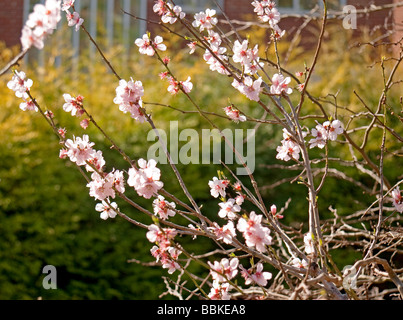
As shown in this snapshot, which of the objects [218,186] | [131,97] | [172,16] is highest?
[172,16]

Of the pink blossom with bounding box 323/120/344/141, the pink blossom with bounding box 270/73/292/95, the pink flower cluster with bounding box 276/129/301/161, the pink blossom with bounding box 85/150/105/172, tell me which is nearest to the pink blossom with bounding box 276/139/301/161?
the pink flower cluster with bounding box 276/129/301/161

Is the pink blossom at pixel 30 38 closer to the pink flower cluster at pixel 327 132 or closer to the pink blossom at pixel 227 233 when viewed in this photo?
the pink blossom at pixel 227 233

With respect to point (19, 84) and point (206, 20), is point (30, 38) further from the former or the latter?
point (206, 20)

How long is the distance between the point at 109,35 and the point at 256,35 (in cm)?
305

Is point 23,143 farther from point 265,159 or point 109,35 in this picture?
point 109,35

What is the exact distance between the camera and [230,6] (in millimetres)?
9445

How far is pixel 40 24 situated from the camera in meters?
1.55

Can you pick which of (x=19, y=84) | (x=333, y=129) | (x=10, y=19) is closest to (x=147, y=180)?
(x=19, y=84)

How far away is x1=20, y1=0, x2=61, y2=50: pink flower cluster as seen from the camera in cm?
153

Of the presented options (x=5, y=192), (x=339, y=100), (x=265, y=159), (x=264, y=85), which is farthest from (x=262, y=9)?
(x=339, y=100)

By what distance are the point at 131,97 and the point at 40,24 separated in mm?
523

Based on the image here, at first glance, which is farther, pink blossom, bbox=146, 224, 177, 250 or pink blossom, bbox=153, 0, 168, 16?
pink blossom, bbox=153, 0, 168, 16

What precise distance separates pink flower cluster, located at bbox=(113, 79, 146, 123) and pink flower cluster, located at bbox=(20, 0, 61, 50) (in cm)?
45

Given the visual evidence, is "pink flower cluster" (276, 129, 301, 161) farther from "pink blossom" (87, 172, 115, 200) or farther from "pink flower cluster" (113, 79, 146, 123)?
"pink blossom" (87, 172, 115, 200)
